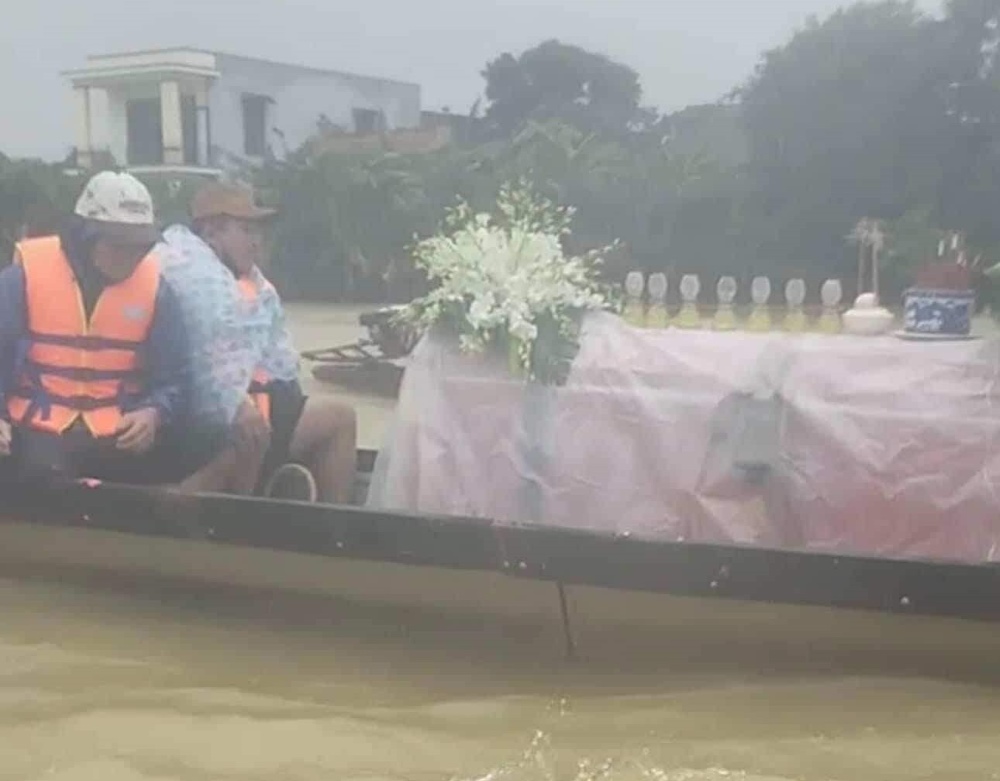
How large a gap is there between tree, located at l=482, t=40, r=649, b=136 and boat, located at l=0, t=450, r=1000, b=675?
3.78 feet

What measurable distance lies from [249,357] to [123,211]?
24.2 inches

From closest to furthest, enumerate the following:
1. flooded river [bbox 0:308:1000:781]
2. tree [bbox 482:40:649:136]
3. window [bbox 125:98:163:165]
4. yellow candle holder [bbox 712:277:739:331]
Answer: flooded river [bbox 0:308:1000:781]
yellow candle holder [bbox 712:277:739:331]
tree [bbox 482:40:649:136]
window [bbox 125:98:163:165]

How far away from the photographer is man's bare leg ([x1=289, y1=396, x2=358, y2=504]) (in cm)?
479

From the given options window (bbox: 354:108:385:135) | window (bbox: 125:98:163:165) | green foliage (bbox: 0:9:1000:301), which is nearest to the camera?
green foliage (bbox: 0:9:1000:301)

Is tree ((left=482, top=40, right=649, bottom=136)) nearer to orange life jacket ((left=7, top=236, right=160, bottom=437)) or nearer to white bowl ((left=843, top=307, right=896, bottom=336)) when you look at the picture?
white bowl ((left=843, top=307, right=896, bottom=336))

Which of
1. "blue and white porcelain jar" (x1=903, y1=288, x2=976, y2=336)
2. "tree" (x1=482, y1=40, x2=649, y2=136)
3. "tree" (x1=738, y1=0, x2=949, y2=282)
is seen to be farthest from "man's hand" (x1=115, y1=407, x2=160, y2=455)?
"blue and white porcelain jar" (x1=903, y1=288, x2=976, y2=336)

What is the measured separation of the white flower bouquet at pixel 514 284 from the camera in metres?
4.53

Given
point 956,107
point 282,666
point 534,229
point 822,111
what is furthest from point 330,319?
point 956,107

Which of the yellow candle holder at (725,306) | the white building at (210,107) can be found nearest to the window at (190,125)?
the white building at (210,107)

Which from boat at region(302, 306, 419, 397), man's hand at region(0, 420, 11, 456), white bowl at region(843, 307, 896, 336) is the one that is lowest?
man's hand at region(0, 420, 11, 456)

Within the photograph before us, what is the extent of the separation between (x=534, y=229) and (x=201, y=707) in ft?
5.33

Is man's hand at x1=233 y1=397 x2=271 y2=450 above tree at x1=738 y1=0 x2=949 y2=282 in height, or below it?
below

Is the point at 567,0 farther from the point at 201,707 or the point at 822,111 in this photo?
the point at 201,707

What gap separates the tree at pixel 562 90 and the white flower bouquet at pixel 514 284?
224 millimetres
